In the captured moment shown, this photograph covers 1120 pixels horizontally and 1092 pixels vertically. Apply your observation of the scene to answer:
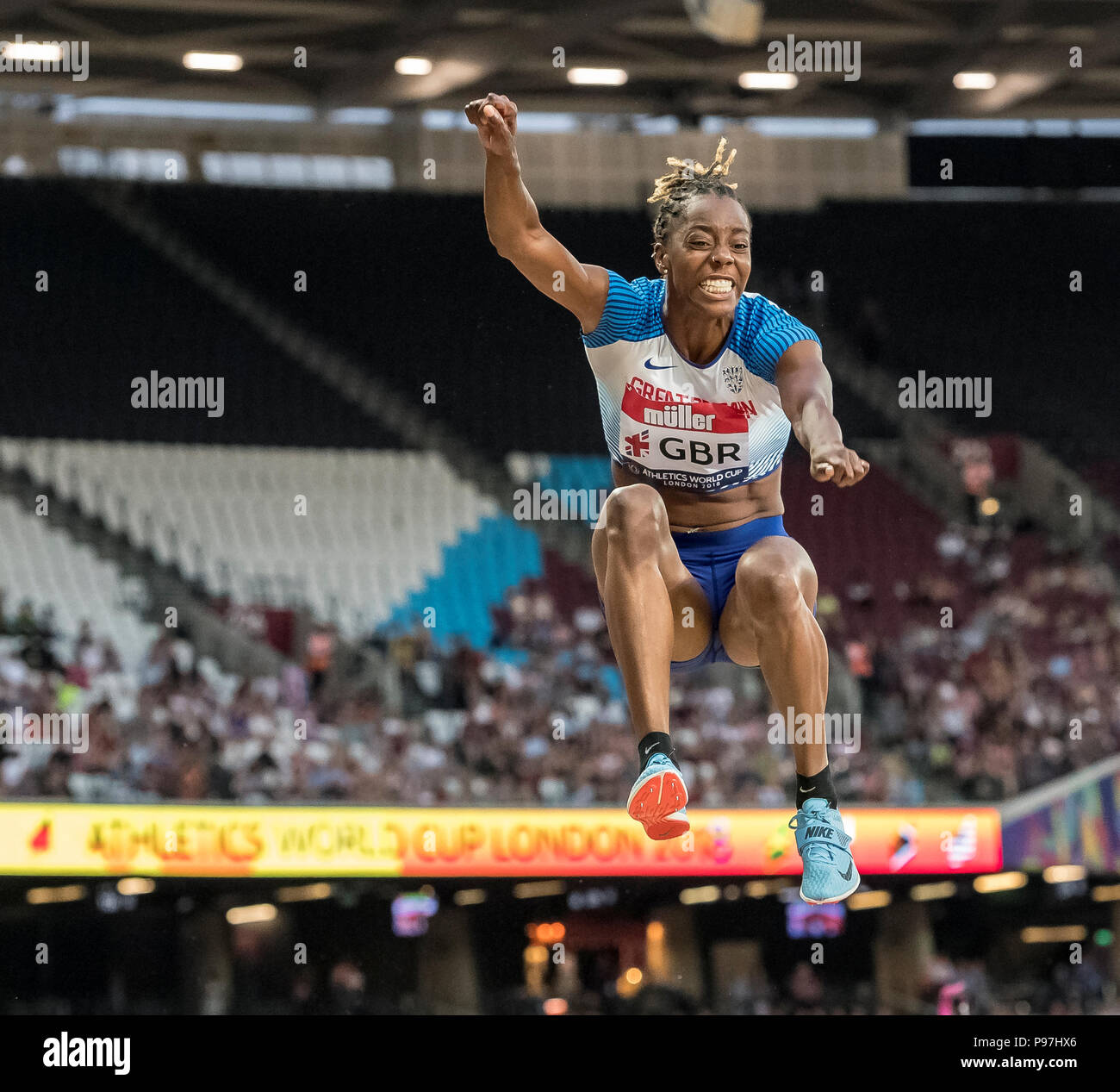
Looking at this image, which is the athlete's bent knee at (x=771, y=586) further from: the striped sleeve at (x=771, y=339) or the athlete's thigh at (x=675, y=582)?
the striped sleeve at (x=771, y=339)

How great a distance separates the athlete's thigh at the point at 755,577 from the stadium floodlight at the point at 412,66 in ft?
30.9

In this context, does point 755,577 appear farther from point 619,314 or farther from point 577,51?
point 577,51

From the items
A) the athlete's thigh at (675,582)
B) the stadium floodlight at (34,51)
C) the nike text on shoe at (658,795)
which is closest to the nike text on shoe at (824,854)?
the nike text on shoe at (658,795)

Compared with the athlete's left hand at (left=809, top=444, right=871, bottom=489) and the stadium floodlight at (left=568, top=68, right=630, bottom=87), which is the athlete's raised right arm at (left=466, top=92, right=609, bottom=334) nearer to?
the athlete's left hand at (left=809, top=444, right=871, bottom=489)

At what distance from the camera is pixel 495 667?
1187 centimetres

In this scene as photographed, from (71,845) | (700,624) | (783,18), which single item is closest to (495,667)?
(71,845)

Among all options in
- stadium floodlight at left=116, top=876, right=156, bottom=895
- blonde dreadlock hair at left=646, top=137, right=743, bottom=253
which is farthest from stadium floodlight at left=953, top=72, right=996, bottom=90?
blonde dreadlock hair at left=646, top=137, right=743, bottom=253

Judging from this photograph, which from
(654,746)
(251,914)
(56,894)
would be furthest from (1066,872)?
(654,746)

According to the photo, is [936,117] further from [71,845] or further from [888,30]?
[71,845]

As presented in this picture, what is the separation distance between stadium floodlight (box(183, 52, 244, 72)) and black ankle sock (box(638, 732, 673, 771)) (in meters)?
10.1

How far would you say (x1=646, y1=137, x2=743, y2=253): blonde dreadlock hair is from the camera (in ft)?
15.1

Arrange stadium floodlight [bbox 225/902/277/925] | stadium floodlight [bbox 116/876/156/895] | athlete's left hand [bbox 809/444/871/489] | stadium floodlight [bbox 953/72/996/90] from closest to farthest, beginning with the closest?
1. athlete's left hand [bbox 809/444/871/489]
2. stadium floodlight [bbox 116/876/156/895]
3. stadium floodlight [bbox 225/902/277/925]
4. stadium floodlight [bbox 953/72/996/90]
